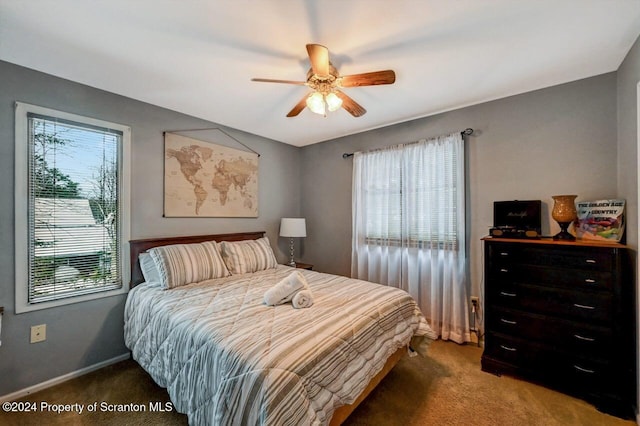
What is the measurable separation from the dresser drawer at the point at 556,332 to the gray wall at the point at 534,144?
525mm

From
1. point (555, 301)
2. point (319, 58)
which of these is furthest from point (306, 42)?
point (555, 301)

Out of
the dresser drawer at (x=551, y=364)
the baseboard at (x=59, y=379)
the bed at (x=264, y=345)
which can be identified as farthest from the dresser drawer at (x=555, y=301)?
the baseboard at (x=59, y=379)

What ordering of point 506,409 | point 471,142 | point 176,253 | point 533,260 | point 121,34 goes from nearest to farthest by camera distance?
point 121,34 < point 506,409 < point 533,260 < point 176,253 < point 471,142

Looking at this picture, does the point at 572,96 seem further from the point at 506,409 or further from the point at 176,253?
the point at 176,253

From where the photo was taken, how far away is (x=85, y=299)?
7.31 feet

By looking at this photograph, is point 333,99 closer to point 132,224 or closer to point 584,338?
point 132,224

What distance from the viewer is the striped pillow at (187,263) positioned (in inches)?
89.9

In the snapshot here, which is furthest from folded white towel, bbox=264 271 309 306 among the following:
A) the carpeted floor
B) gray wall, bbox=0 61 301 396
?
gray wall, bbox=0 61 301 396

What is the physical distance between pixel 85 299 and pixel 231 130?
2.35m

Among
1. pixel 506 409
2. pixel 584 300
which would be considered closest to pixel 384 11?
pixel 584 300

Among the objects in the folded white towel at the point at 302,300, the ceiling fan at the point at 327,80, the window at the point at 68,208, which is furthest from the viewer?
the window at the point at 68,208

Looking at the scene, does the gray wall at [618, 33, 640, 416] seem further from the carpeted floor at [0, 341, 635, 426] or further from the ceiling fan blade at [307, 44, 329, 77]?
the ceiling fan blade at [307, 44, 329, 77]

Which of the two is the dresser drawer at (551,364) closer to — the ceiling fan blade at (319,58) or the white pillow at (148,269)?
the ceiling fan blade at (319,58)

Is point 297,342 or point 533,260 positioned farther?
point 533,260
